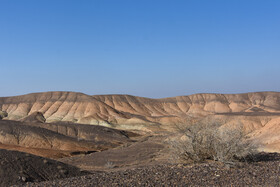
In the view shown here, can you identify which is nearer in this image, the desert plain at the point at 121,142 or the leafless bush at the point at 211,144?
the desert plain at the point at 121,142

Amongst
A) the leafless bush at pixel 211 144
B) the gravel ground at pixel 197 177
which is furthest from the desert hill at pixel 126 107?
the gravel ground at pixel 197 177

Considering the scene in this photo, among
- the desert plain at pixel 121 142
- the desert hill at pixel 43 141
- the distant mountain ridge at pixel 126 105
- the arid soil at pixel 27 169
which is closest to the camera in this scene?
the desert plain at pixel 121 142

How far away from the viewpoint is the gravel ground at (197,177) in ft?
31.9

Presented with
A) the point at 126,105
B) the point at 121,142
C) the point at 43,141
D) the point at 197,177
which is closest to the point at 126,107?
the point at 126,105

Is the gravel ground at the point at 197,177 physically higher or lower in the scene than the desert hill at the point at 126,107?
lower

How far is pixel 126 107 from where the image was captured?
357 ft

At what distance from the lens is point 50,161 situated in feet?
54.2

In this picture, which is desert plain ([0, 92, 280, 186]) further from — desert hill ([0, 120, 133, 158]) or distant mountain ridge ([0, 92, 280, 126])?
distant mountain ridge ([0, 92, 280, 126])

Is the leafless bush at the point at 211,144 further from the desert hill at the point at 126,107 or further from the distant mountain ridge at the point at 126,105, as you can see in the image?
the distant mountain ridge at the point at 126,105

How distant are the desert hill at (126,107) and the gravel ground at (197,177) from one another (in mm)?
66297

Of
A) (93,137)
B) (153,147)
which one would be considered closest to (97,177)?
(153,147)

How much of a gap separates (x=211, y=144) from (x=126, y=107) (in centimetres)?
9551

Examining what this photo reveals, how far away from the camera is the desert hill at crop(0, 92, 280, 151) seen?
Answer: 85125 mm

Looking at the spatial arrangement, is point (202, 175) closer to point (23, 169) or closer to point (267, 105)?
point (23, 169)
